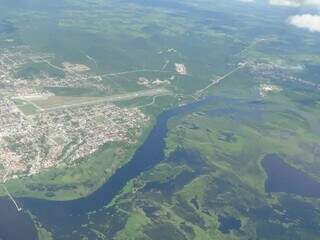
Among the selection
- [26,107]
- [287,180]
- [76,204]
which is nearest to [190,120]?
[287,180]

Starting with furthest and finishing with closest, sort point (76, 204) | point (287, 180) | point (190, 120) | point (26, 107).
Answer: point (190, 120) < point (26, 107) < point (287, 180) < point (76, 204)

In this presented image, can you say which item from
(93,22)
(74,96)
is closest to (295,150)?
(74,96)

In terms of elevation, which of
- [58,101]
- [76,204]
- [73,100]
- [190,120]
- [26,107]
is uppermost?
[26,107]

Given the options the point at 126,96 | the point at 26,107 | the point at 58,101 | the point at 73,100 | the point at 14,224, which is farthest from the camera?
the point at 126,96

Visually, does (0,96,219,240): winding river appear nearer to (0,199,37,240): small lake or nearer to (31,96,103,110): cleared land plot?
(0,199,37,240): small lake

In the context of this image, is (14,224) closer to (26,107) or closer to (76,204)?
(76,204)

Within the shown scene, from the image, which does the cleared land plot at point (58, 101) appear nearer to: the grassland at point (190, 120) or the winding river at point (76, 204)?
the grassland at point (190, 120)

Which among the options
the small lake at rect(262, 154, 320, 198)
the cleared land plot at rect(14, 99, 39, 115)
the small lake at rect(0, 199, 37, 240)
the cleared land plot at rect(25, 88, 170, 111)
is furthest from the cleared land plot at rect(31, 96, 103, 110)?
the small lake at rect(262, 154, 320, 198)

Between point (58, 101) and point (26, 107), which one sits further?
point (58, 101)

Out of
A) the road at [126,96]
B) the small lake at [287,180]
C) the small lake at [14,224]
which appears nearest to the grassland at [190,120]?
the small lake at [287,180]
